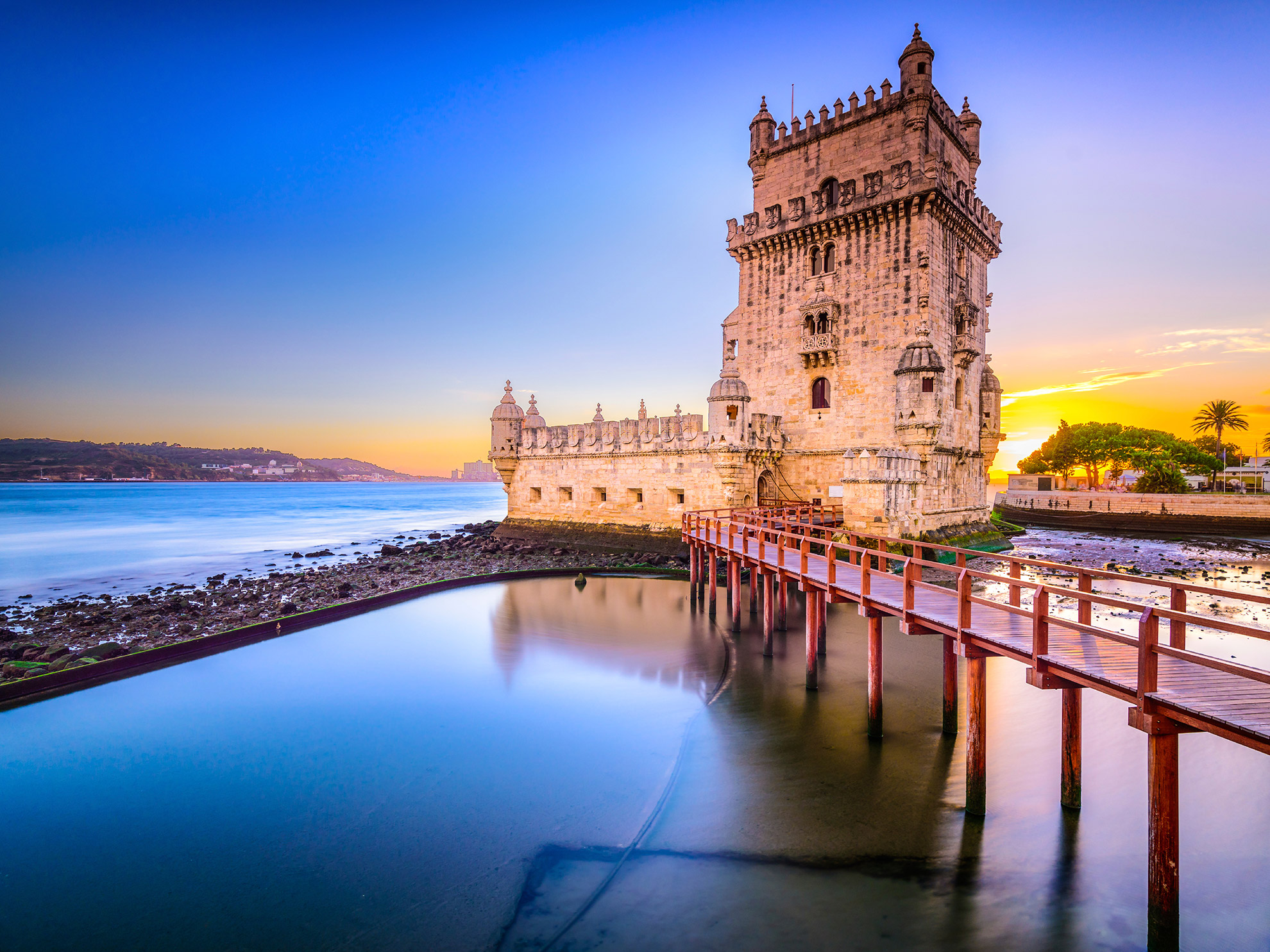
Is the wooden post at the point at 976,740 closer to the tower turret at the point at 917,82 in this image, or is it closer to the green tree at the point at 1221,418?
the tower turret at the point at 917,82

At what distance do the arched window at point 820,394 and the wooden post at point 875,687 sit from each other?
15.9 m

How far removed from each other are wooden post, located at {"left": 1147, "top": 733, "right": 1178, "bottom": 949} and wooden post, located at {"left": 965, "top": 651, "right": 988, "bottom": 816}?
1.85m

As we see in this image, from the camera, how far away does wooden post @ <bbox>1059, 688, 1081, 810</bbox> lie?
21.2ft

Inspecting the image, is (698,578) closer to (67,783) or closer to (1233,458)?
(67,783)

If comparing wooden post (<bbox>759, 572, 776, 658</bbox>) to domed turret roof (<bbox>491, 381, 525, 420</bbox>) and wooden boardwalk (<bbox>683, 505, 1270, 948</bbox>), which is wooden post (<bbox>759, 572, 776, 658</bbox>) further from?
domed turret roof (<bbox>491, 381, 525, 420</bbox>)

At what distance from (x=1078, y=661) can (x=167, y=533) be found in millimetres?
56102

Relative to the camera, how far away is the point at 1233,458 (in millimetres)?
61219

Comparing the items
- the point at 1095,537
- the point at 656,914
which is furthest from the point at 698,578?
the point at 1095,537

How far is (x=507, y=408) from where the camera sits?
3156cm

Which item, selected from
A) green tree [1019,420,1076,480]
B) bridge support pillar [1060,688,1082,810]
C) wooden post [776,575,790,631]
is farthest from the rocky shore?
green tree [1019,420,1076,480]

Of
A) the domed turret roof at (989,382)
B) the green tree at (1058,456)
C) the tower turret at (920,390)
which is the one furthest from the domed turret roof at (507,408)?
the green tree at (1058,456)

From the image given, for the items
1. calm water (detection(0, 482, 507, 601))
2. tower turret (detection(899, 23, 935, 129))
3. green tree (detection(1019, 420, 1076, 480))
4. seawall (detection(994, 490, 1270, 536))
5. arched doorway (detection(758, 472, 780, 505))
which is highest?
tower turret (detection(899, 23, 935, 129))

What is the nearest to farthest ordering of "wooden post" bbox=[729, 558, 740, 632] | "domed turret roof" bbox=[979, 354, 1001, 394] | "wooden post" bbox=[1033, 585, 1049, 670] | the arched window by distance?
"wooden post" bbox=[1033, 585, 1049, 670] < "wooden post" bbox=[729, 558, 740, 632] < the arched window < "domed turret roof" bbox=[979, 354, 1001, 394]

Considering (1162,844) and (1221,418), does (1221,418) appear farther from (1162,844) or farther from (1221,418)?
(1162,844)
